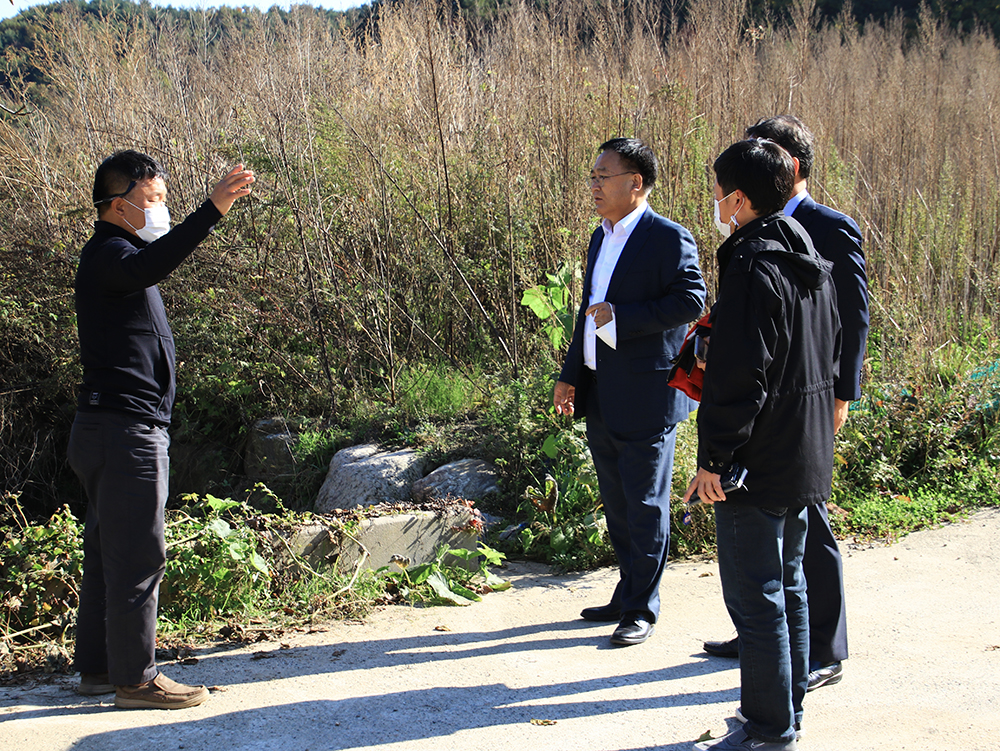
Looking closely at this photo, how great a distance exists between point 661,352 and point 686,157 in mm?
3669

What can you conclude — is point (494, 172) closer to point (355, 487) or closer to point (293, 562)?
point (355, 487)

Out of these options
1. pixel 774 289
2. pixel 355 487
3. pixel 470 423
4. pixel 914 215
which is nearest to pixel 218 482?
pixel 355 487

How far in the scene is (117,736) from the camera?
9.11ft

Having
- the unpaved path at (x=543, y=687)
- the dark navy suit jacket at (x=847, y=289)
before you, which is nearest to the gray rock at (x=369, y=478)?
the unpaved path at (x=543, y=687)

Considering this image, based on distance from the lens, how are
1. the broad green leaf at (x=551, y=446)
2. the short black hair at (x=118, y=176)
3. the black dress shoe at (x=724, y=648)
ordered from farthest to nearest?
the broad green leaf at (x=551, y=446) < the black dress shoe at (x=724, y=648) < the short black hair at (x=118, y=176)

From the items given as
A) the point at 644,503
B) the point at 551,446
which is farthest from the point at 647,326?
the point at 551,446

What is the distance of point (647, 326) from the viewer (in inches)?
137

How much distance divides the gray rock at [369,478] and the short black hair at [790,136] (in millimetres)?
3237

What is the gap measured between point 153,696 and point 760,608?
2120 millimetres

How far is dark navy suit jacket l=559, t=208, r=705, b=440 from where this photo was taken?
3516mm

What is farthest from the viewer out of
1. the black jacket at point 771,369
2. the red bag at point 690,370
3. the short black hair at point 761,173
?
the red bag at point 690,370

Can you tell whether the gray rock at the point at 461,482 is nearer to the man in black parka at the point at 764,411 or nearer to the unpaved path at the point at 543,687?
the unpaved path at the point at 543,687

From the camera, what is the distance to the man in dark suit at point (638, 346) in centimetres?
355

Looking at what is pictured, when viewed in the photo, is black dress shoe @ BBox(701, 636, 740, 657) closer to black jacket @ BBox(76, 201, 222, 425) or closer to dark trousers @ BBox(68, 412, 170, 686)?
dark trousers @ BBox(68, 412, 170, 686)
